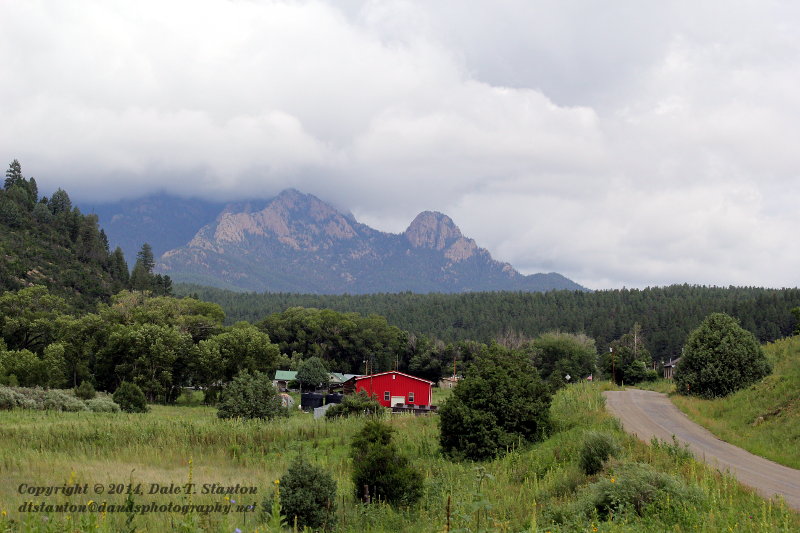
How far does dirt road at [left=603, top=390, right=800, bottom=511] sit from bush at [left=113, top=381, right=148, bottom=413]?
98.0 feet

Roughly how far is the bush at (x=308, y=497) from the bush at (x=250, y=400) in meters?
22.8

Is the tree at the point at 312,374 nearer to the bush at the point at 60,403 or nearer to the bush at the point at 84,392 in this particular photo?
the bush at the point at 84,392

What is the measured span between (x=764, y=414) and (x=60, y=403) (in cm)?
3461

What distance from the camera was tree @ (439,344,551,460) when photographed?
67.4 ft

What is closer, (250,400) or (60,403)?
(60,403)

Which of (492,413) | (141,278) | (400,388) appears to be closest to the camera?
→ (492,413)

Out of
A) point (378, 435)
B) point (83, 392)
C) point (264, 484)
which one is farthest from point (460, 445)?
point (83, 392)

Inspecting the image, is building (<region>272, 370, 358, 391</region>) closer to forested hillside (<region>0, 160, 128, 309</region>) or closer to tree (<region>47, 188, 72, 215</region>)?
forested hillside (<region>0, 160, 128, 309</region>)

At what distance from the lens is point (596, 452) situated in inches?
554

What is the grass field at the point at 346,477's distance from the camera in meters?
9.00

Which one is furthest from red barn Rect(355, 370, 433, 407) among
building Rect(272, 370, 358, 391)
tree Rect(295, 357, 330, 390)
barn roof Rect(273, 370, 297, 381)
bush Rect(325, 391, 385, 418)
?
bush Rect(325, 391, 385, 418)

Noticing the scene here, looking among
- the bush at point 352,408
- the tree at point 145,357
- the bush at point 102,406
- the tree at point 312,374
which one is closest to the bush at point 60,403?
the bush at point 102,406

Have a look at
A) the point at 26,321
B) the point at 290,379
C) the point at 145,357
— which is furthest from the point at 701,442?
the point at 290,379

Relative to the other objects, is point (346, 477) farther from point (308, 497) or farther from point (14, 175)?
point (14, 175)
